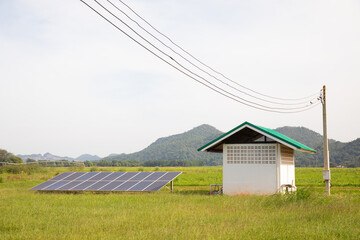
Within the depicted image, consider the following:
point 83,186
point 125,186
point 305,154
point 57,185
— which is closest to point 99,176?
point 83,186

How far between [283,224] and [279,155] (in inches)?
395

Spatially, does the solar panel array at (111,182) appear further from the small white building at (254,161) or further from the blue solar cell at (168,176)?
the small white building at (254,161)

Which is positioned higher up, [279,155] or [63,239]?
[279,155]

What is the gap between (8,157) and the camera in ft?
287

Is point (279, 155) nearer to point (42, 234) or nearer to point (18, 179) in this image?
point (42, 234)

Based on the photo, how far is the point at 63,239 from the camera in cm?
959

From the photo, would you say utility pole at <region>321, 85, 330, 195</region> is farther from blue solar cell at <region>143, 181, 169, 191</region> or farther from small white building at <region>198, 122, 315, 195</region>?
blue solar cell at <region>143, 181, 169, 191</region>

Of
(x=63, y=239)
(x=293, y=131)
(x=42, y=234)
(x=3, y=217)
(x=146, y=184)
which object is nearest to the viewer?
(x=63, y=239)

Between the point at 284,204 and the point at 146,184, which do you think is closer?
the point at 284,204

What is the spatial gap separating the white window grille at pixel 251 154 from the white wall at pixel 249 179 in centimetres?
23

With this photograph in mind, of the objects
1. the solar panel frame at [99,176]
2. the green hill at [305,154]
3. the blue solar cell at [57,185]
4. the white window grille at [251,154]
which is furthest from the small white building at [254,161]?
the green hill at [305,154]

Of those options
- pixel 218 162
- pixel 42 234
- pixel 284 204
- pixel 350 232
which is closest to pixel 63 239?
pixel 42 234

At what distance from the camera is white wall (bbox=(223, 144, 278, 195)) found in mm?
20812

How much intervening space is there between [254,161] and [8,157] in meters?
79.6
